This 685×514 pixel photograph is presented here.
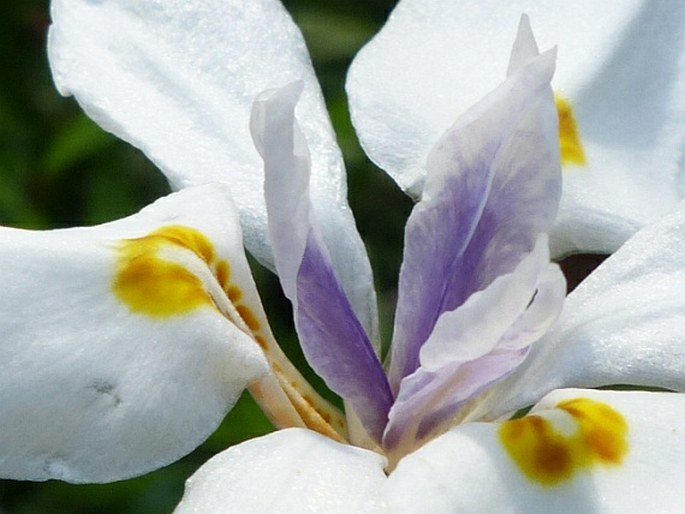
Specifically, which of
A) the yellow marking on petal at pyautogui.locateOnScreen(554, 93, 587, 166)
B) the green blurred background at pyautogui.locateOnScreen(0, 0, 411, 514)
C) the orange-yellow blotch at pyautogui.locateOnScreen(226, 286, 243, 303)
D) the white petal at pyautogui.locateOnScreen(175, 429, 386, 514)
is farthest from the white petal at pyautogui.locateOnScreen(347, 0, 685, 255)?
the green blurred background at pyautogui.locateOnScreen(0, 0, 411, 514)

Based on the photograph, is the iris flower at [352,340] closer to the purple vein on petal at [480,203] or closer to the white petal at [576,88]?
the purple vein on petal at [480,203]

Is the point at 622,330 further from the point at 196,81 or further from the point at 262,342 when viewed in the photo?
the point at 196,81

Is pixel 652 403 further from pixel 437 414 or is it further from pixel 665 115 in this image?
pixel 665 115

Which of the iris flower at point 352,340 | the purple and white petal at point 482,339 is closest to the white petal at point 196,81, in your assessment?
the iris flower at point 352,340

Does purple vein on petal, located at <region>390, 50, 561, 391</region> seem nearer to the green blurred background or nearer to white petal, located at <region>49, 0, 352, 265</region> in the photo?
white petal, located at <region>49, 0, 352, 265</region>

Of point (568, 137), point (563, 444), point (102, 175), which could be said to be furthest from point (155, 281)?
point (102, 175)

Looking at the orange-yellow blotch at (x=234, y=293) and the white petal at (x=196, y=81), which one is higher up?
the white petal at (x=196, y=81)

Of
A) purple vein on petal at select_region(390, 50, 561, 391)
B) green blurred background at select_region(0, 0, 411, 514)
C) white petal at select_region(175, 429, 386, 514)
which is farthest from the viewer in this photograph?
green blurred background at select_region(0, 0, 411, 514)
